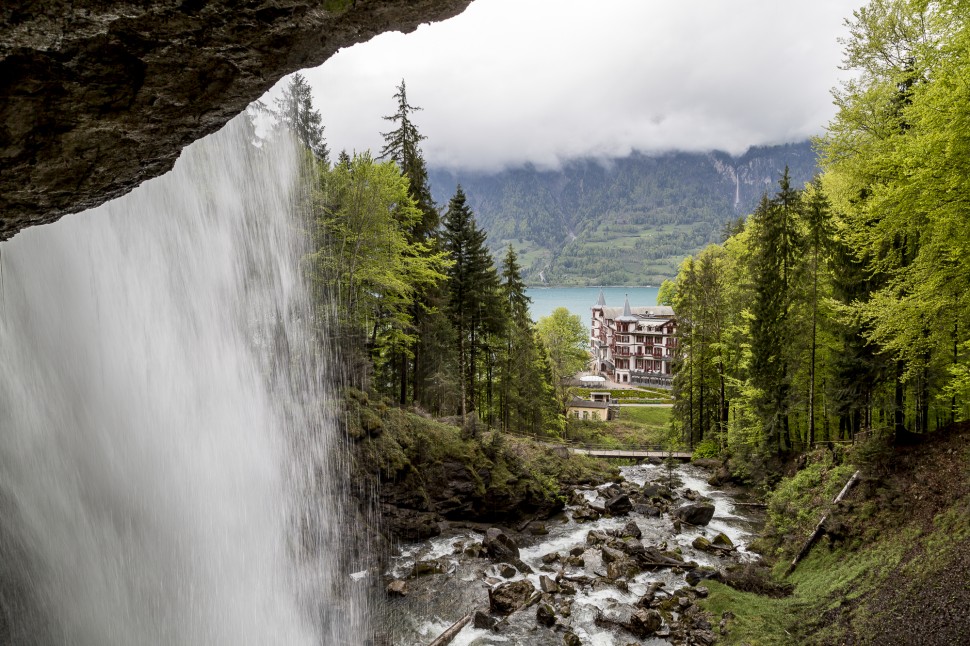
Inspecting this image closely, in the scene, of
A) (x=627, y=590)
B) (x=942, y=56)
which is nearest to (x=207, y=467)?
(x=627, y=590)

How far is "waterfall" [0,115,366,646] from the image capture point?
6477 millimetres

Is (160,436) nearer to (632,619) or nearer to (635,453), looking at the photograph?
(632,619)

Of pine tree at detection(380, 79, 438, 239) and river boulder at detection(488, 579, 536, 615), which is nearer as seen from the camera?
river boulder at detection(488, 579, 536, 615)

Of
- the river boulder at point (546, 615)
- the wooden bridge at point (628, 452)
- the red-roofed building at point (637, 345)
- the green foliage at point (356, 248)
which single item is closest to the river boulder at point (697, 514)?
the river boulder at point (546, 615)

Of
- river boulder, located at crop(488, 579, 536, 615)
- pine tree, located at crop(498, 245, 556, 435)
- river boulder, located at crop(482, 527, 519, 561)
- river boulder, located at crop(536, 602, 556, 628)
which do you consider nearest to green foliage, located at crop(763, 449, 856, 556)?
river boulder, located at crop(536, 602, 556, 628)

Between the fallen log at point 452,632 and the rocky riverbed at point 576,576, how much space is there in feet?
0.40

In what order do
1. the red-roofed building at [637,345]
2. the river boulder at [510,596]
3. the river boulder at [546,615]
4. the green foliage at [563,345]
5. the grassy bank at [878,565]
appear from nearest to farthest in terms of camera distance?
the grassy bank at [878,565] → the river boulder at [546,615] → the river boulder at [510,596] → the green foliage at [563,345] → the red-roofed building at [637,345]

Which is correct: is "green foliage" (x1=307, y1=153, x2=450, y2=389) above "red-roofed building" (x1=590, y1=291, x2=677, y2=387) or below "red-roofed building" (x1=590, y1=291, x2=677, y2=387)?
above

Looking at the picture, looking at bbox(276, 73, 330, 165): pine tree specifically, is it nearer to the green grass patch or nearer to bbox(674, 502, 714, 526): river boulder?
bbox(674, 502, 714, 526): river boulder

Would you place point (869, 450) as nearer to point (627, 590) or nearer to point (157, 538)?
point (627, 590)

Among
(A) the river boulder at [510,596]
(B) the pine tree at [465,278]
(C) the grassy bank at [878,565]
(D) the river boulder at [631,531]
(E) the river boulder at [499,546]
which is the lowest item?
(D) the river boulder at [631,531]

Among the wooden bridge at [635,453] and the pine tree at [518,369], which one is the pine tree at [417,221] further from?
the wooden bridge at [635,453]

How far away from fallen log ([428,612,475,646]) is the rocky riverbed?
0.40 ft

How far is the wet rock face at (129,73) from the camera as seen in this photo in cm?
270
